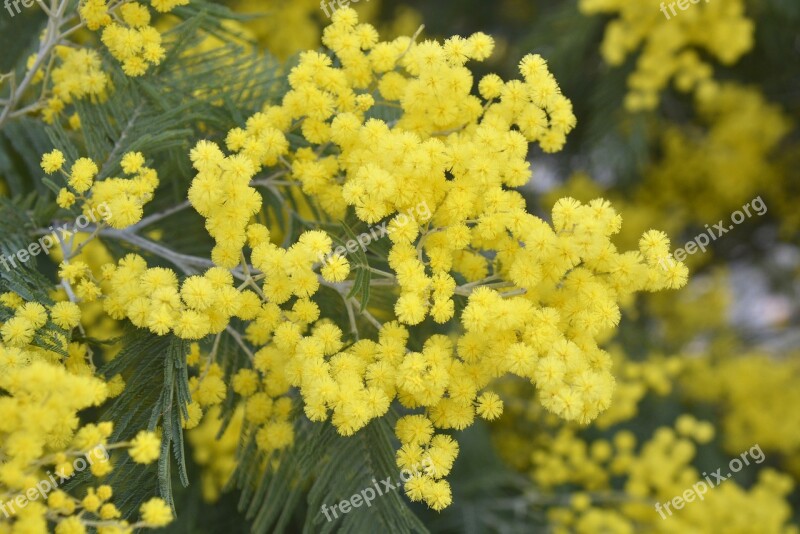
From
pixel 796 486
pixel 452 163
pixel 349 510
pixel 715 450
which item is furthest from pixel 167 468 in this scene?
pixel 796 486

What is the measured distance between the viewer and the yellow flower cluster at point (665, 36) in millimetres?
1915

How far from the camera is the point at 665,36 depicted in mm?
1956

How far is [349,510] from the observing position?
2.92ft

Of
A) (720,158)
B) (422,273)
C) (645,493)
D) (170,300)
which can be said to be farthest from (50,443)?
(720,158)

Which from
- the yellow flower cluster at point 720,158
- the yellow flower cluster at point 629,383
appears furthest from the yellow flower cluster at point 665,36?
the yellow flower cluster at point 629,383

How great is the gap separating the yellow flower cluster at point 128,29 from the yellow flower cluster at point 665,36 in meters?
1.24

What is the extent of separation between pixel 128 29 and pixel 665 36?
4.56 feet

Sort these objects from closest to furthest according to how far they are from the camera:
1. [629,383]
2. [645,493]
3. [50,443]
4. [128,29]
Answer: [50,443], [128,29], [645,493], [629,383]

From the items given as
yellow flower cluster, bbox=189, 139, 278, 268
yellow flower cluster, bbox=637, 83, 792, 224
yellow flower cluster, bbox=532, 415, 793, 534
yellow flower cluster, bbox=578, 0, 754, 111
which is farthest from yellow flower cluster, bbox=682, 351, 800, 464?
yellow flower cluster, bbox=189, 139, 278, 268

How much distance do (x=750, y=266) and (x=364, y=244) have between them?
10.1 feet

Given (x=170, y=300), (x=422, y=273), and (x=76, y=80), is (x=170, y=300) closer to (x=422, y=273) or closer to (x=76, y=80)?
(x=422, y=273)

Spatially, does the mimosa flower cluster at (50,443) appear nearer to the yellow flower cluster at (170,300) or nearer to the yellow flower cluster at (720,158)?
the yellow flower cluster at (170,300)

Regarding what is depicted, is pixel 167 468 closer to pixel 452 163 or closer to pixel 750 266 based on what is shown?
pixel 452 163

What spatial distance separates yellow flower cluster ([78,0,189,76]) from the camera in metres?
0.97
